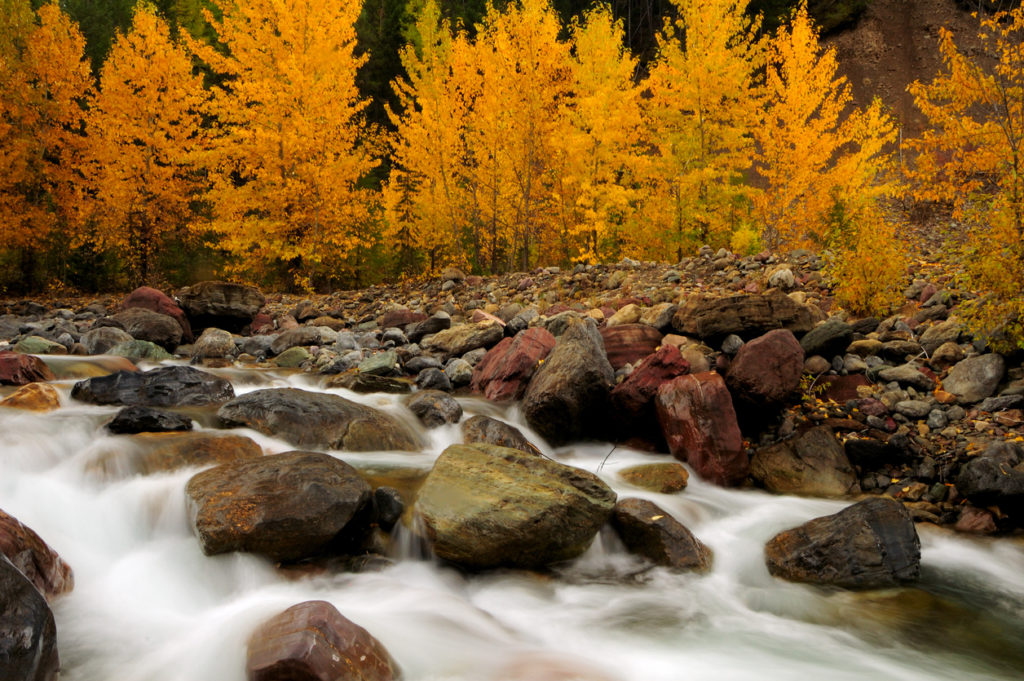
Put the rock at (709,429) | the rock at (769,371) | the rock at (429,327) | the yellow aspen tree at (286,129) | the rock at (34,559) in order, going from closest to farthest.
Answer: the rock at (34,559)
the rock at (709,429)
the rock at (769,371)
the rock at (429,327)
the yellow aspen tree at (286,129)

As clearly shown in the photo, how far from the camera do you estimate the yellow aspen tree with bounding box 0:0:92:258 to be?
16828 mm

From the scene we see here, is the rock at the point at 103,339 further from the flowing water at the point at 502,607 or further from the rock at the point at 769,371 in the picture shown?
the rock at the point at 769,371

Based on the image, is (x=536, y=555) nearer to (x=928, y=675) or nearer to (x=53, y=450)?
(x=928, y=675)

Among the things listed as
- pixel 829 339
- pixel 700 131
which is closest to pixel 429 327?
pixel 829 339

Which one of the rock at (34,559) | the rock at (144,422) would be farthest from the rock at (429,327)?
the rock at (34,559)

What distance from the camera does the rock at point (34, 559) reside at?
3387mm

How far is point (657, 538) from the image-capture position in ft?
16.0

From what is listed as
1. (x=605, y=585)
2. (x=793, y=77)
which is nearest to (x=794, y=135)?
(x=793, y=77)

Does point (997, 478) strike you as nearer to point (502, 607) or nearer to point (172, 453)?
point (502, 607)

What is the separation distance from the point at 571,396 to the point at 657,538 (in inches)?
84.3

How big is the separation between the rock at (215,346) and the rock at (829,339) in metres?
8.31

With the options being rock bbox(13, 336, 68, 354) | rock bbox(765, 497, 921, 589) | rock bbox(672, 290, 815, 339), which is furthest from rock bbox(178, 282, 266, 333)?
rock bbox(765, 497, 921, 589)

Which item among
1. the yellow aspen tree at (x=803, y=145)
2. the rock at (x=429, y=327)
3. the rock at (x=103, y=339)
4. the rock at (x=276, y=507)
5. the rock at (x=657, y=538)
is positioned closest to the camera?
the rock at (x=276, y=507)

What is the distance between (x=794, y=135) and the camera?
584 inches
